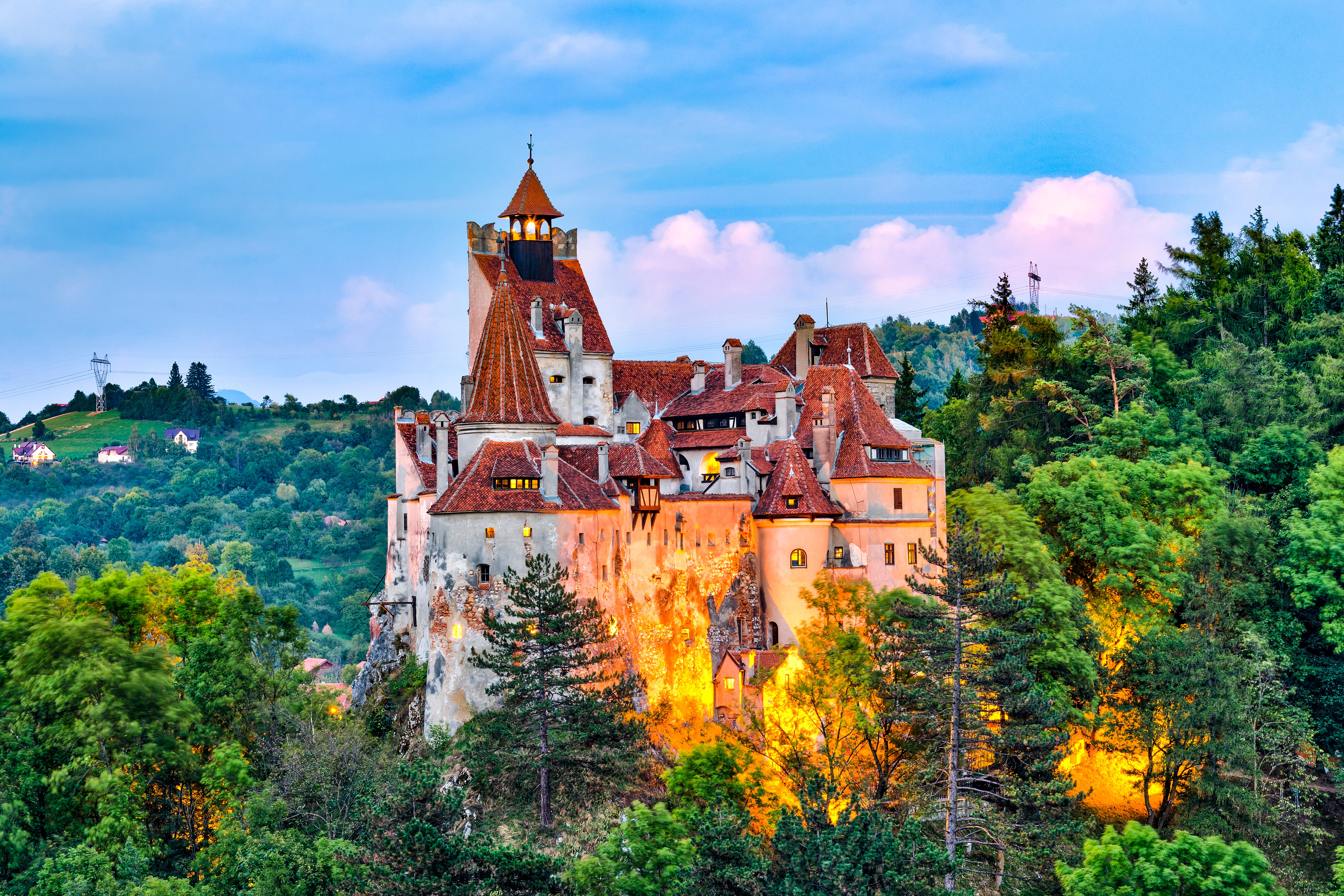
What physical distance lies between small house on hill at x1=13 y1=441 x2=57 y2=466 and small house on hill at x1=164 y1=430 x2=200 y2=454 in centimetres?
1450

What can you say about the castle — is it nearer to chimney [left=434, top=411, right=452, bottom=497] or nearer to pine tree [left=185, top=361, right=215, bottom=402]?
chimney [left=434, top=411, right=452, bottom=497]

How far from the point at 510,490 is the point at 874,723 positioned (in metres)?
19.8

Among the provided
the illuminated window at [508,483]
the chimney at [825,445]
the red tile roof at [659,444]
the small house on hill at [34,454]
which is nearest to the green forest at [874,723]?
the illuminated window at [508,483]

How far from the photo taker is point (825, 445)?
6675 cm

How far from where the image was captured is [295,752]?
56.2 meters

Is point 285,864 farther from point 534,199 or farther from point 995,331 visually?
point 995,331

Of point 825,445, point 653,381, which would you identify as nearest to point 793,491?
point 825,445

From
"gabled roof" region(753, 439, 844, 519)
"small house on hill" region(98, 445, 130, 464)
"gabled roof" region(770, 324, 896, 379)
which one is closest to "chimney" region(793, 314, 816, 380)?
"gabled roof" region(770, 324, 896, 379)

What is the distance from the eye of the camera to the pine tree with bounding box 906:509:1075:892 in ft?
175

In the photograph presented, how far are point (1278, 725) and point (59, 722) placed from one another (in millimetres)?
54722

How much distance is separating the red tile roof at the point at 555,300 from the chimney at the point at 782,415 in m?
9.76

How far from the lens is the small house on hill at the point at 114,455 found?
17038 cm

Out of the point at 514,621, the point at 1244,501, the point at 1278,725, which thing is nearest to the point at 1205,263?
the point at 1244,501

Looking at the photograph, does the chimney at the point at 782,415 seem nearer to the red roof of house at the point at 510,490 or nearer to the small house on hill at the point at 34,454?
the red roof of house at the point at 510,490
